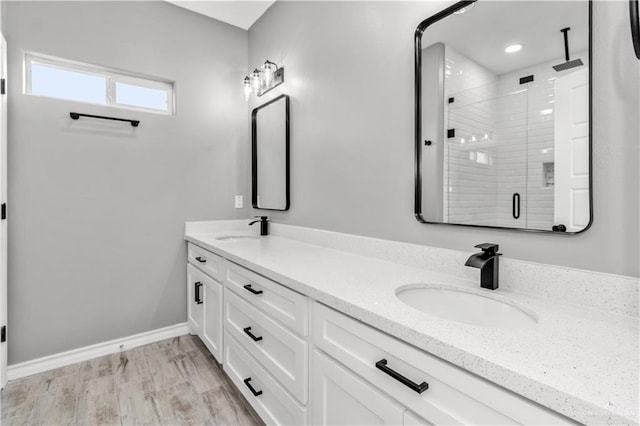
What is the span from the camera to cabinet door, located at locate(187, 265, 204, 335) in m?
2.25

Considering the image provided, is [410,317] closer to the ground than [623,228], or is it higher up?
closer to the ground

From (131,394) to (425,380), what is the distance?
1.80m

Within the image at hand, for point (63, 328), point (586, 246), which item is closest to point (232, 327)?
point (63, 328)

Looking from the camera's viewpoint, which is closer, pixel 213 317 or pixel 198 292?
pixel 213 317

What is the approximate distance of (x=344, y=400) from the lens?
100 centimetres

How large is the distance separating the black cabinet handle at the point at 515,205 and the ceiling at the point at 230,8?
230cm

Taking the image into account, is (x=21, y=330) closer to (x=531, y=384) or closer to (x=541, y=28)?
(x=531, y=384)

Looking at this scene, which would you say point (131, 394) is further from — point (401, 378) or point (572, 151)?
point (572, 151)

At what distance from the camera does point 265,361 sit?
4.63ft

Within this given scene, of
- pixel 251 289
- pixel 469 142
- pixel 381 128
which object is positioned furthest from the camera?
pixel 381 128

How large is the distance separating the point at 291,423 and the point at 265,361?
0.26 meters

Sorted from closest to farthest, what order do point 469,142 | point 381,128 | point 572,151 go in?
point 572,151, point 469,142, point 381,128

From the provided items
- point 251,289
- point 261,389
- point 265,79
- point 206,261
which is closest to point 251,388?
point 261,389

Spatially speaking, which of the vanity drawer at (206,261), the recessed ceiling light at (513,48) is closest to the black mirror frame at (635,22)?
the recessed ceiling light at (513,48)
